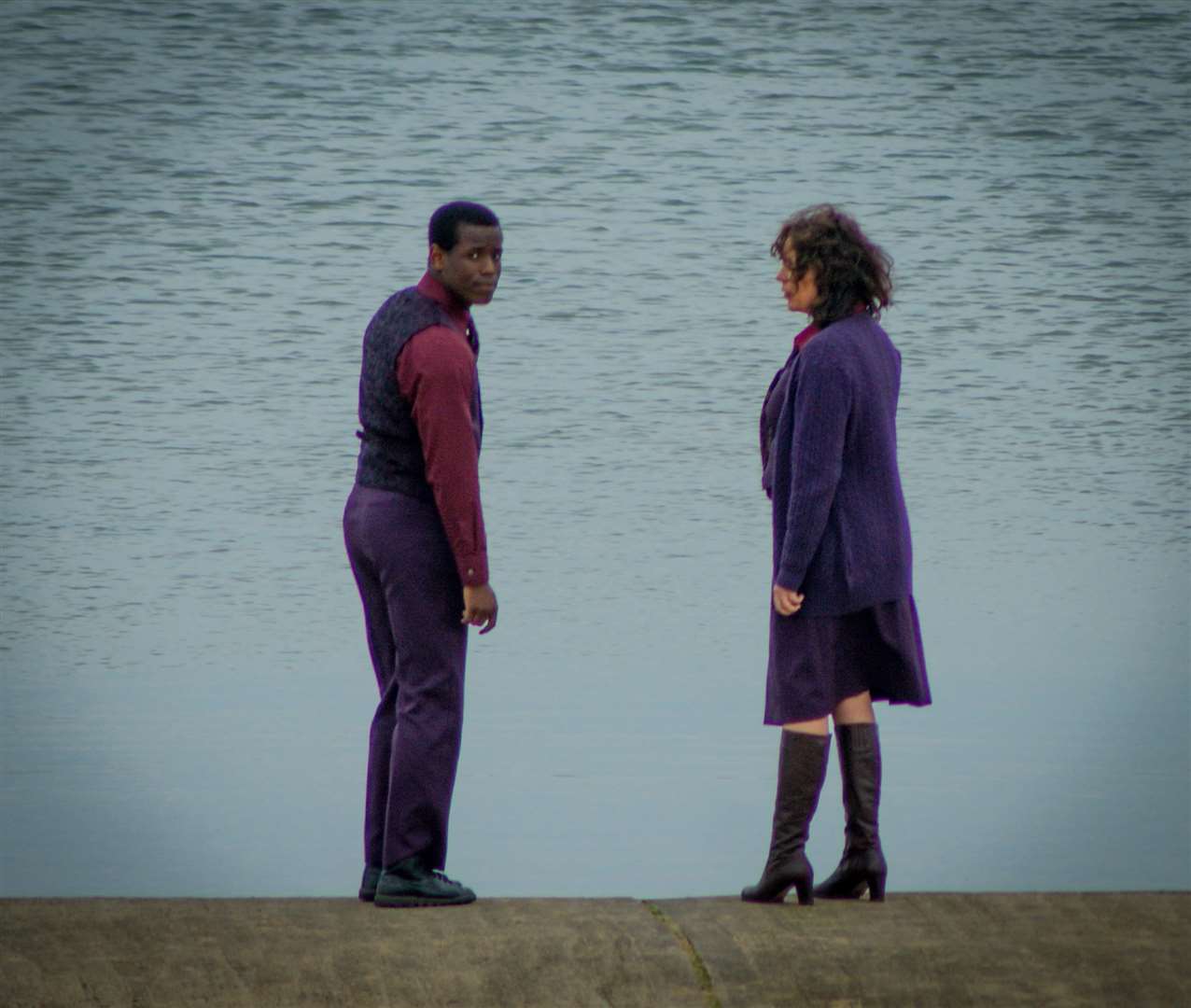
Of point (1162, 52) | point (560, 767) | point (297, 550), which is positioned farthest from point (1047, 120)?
point (560, 767)

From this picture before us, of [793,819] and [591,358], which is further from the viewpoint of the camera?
[591,358]

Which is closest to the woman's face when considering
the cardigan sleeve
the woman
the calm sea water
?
the woman

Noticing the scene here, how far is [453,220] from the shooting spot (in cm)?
369

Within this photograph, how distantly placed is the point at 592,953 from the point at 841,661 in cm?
84

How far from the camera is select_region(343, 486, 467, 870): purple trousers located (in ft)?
12.1

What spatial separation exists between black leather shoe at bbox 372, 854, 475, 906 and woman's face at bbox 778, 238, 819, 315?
1.25 metres

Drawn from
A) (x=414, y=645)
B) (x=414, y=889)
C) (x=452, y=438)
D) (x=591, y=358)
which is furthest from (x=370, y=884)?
(x=591, y=358)

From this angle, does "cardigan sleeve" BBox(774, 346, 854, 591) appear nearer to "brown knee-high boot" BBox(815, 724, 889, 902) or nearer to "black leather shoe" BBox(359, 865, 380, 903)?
"brown knee-high boot" BBox(815, 724, 889, 902)

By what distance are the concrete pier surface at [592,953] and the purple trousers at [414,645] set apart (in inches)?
7.2

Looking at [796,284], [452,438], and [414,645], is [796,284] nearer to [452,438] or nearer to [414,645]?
[452,438]

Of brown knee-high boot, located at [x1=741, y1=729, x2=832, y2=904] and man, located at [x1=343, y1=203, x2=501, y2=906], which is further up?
man, located at [x1=343, y1=203, x2=501, y2=906]

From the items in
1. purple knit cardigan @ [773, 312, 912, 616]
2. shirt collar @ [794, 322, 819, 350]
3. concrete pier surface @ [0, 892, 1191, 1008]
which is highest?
shirt collar @ [794, 322, 819, 350]

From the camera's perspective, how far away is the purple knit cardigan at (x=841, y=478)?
12.3 ft

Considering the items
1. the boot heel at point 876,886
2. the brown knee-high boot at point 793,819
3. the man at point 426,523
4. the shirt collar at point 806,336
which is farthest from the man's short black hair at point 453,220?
the boot heel at point 876,886
